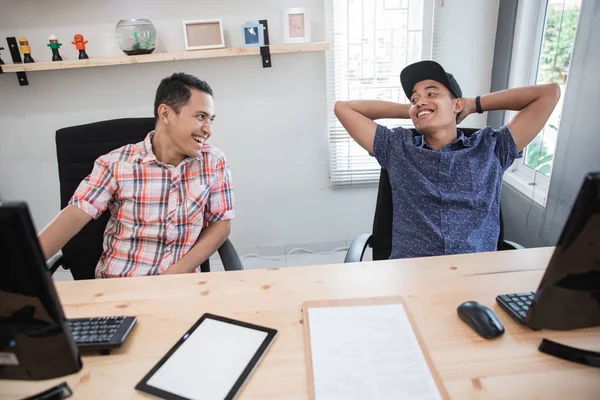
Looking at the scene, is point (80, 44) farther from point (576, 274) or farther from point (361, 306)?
point (576, 274)

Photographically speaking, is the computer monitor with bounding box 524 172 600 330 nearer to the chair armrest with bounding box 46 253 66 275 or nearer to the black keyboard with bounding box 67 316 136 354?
the black keyboard with bounding box 67 316 136 354

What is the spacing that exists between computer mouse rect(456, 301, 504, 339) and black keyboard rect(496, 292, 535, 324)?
42 mm

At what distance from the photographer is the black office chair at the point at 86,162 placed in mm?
1380

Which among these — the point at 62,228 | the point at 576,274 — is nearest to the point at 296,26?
the point at 62,228

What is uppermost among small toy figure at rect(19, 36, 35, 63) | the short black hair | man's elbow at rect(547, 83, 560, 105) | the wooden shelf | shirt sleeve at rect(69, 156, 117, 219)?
small toy figure at rect(19, 36, 35, 63)

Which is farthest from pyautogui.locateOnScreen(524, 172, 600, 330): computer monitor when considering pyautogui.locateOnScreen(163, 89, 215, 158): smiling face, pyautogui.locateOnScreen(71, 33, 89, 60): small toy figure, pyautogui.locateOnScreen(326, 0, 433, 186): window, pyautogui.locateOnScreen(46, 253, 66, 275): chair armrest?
pyautogui.locateOnScreen(71, 33, 89, 60): small toy figure

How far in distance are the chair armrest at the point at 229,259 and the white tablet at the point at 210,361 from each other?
1.25 ft

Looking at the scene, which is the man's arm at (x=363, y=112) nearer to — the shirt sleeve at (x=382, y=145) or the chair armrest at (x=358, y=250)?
the shirt sleeve at (x=382, y=145)

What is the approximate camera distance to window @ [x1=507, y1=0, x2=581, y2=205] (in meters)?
1.88

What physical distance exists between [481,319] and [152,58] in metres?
2.02

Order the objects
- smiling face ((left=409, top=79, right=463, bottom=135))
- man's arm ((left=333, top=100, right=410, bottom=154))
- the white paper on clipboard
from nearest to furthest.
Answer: the white paper on clipboard, smiling face ((left=409, top=79, right=463, bottom=135)), man's arm ((left=333, top=100, right=410, bottom=154))

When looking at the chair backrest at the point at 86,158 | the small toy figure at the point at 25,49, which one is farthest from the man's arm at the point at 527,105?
the small toy figure at the point at 25,49

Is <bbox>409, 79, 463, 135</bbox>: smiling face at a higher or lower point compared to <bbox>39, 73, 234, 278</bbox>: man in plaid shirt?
higher

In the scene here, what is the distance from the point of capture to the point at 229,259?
1.29m
